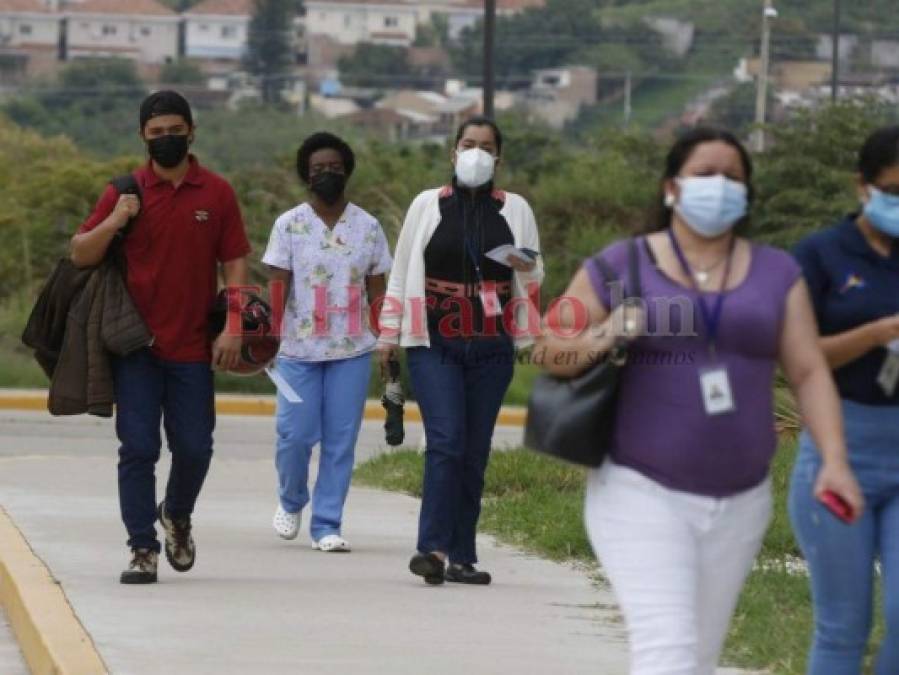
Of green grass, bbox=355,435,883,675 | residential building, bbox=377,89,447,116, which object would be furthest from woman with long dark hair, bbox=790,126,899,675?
residential building, bbox=377,89,447,116

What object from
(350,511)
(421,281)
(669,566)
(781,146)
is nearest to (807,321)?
(669,566)

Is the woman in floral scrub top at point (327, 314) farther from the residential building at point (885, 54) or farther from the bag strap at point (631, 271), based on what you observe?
the residential building at point (885, 54)

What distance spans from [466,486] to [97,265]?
1.84m

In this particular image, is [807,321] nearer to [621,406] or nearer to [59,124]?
[621,406]

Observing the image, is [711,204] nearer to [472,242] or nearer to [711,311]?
[711,311]

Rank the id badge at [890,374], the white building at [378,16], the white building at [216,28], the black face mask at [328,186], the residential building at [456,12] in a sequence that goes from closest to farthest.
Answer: the id badge at [890,374] < the black face mask at [328,186] < the white building at [216,28] < the residential building at [456,12] < the white building at [378,16]

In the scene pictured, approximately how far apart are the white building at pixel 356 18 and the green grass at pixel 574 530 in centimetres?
16658

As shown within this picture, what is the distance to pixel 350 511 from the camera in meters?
13.2

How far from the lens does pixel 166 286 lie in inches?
388

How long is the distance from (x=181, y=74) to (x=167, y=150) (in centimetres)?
13846

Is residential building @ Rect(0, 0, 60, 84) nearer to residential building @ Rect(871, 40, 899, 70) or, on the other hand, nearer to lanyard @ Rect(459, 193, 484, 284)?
residential building @ Rect(871, 40, 899, 70)

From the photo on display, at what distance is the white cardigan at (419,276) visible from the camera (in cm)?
1018

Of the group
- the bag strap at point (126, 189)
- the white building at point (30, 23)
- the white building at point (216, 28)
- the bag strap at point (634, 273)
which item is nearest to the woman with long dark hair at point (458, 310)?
the bag strap at point (126, 189)

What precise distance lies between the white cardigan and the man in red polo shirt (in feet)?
2.23
